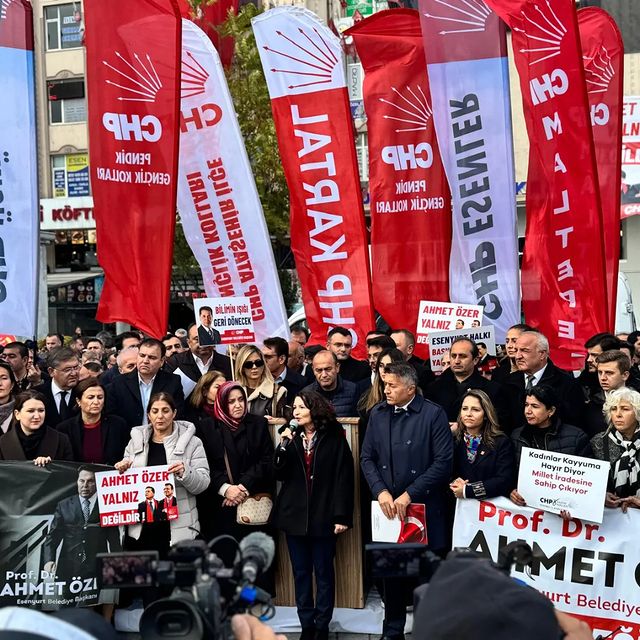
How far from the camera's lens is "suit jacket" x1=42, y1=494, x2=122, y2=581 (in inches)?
286

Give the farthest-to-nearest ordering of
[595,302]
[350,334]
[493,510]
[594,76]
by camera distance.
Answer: [594,76] → [350,334] → [595,302] → [493,510]

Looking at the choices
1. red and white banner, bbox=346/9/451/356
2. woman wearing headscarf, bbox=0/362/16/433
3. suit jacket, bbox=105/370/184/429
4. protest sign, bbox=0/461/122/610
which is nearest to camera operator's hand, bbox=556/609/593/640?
protest sign, bbox=0/461/122/610

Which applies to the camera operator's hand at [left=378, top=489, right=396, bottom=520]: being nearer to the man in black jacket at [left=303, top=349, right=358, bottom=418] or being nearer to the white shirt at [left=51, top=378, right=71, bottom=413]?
the man in black jacket at [left=303, top=349, right=358, bottom=418]

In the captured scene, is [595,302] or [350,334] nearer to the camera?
[595,302]

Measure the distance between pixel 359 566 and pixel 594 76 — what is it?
695 cm

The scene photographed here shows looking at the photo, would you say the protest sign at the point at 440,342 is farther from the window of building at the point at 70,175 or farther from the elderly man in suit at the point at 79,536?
the window of building at the point at 70,175

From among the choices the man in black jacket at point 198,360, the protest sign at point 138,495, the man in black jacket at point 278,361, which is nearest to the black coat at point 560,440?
the protest sign at point 138,495

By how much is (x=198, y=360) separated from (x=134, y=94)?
9.52ft

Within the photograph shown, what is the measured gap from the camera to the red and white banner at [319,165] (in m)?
11.2

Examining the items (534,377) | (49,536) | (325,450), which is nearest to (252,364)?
(325,450)

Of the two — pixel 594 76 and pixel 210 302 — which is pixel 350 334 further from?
pixel 594 76

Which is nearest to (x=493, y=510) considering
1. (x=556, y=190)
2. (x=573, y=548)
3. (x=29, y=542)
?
(x=573, y=548)

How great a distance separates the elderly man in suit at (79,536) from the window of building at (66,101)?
115 ft

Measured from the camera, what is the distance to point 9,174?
10.5 m
